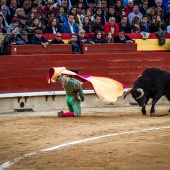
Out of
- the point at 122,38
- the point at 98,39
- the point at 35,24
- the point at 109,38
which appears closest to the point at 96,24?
the point at 98,39

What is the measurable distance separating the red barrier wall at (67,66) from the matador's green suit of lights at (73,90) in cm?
231

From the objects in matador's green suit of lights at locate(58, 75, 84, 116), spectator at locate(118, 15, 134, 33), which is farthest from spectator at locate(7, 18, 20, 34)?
spectator at locate(118, 15, 134, 33)

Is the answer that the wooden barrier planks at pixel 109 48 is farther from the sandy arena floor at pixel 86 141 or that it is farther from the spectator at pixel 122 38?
the sandy arena floor at pixel 86 141

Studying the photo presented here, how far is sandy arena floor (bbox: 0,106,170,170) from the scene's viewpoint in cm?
899

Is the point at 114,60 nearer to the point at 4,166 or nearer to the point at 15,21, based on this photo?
the point at 15,21

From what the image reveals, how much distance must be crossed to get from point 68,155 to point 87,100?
804 cm

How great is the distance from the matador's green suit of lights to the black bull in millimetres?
1203

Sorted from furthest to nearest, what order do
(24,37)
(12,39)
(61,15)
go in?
1. (61,15)
2. (24,37)
3. (12,39)

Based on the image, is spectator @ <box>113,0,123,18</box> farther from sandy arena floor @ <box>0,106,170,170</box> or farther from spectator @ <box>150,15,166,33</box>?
sandy arena floor @ <box>0,106,170,170</box>

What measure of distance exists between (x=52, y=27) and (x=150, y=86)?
2.99m

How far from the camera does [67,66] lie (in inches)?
685

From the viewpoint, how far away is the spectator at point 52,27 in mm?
16656

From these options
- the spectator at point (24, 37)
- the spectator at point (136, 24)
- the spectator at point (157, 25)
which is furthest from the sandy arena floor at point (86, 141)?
the spectator at point (157, 25)

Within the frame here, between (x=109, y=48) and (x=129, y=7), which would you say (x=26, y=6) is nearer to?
(x=109, y=48)
